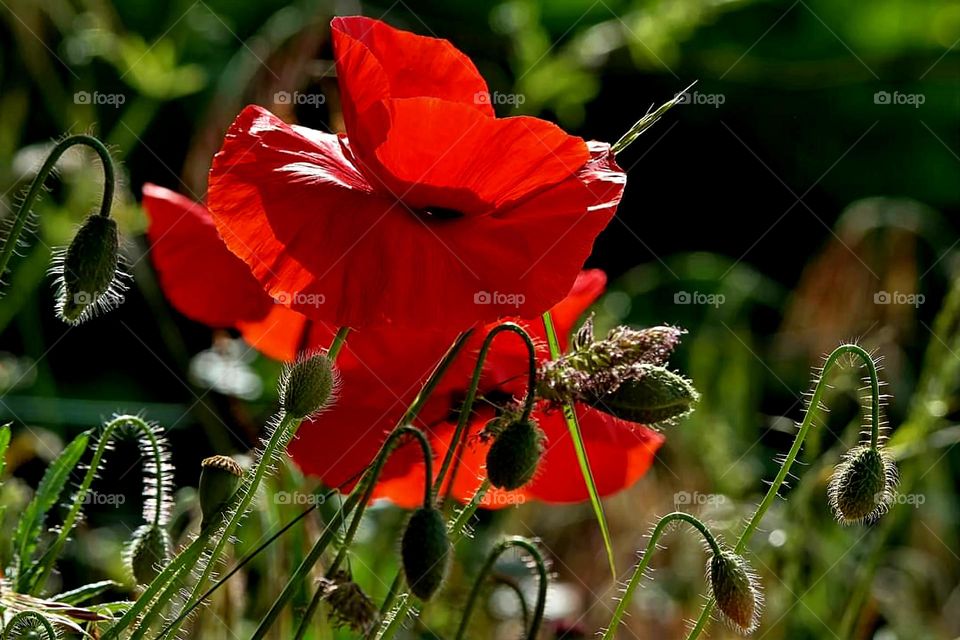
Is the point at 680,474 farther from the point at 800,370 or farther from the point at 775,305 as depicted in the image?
the point at 775,305

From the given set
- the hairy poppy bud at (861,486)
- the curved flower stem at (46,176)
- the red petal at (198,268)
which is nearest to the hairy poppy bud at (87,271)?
the curved flower stem at (46,176)

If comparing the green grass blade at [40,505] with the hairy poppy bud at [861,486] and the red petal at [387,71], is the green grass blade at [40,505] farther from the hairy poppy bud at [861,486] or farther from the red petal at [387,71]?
the hairy poppy bud at [861,486]

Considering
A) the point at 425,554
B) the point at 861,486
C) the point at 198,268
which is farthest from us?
the point at 198,268

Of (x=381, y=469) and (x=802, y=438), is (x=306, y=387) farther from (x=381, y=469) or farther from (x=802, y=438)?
(x=802, y=438)

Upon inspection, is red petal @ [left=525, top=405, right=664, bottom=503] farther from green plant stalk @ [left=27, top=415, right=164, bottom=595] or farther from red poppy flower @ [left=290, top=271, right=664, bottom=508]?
green plant stalk @ [left=27, top=415, right=164, bottom=595]

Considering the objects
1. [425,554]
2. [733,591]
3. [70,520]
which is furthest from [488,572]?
[70,520]

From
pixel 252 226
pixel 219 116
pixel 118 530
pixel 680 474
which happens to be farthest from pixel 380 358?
pixel 118 530
